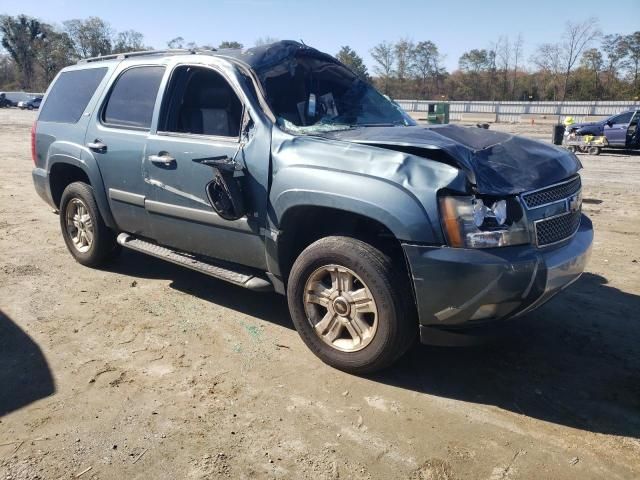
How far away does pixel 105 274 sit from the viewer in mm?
5449

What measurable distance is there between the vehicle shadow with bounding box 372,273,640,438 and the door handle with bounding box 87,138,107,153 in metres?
Result: 3.18

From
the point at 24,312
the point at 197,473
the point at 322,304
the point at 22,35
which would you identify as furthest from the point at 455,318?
the point at 22,35

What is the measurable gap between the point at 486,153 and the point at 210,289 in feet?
9.24

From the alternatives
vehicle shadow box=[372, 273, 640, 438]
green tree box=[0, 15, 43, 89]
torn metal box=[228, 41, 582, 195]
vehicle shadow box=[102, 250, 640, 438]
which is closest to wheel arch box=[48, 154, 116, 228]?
vehicle shadow box=[102, 250, 640, 438]

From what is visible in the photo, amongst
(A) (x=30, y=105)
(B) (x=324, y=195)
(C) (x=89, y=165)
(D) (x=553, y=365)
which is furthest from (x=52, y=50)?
(D) (x=553, y=365)

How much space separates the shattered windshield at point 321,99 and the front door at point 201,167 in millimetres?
329

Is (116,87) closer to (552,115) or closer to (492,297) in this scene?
(492,297)

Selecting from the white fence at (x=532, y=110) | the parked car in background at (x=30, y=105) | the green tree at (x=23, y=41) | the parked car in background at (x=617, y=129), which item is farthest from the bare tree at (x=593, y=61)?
the green tree at (x=23, y=41)

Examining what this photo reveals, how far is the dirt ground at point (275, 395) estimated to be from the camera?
106 inches

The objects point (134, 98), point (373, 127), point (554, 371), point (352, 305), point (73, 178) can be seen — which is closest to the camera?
point (352, 305)

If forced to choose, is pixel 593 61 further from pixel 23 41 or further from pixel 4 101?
pixel 23 41

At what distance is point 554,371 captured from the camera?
3.53m

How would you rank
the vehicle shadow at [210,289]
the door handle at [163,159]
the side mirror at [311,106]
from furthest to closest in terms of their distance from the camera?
the vehicle shadow at [210,289] < the side mirror at [311,106] < the door handle at [163,159]

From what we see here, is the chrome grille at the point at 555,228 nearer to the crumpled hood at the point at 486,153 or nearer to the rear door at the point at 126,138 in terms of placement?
the crumpled hood at the point at 486,153
